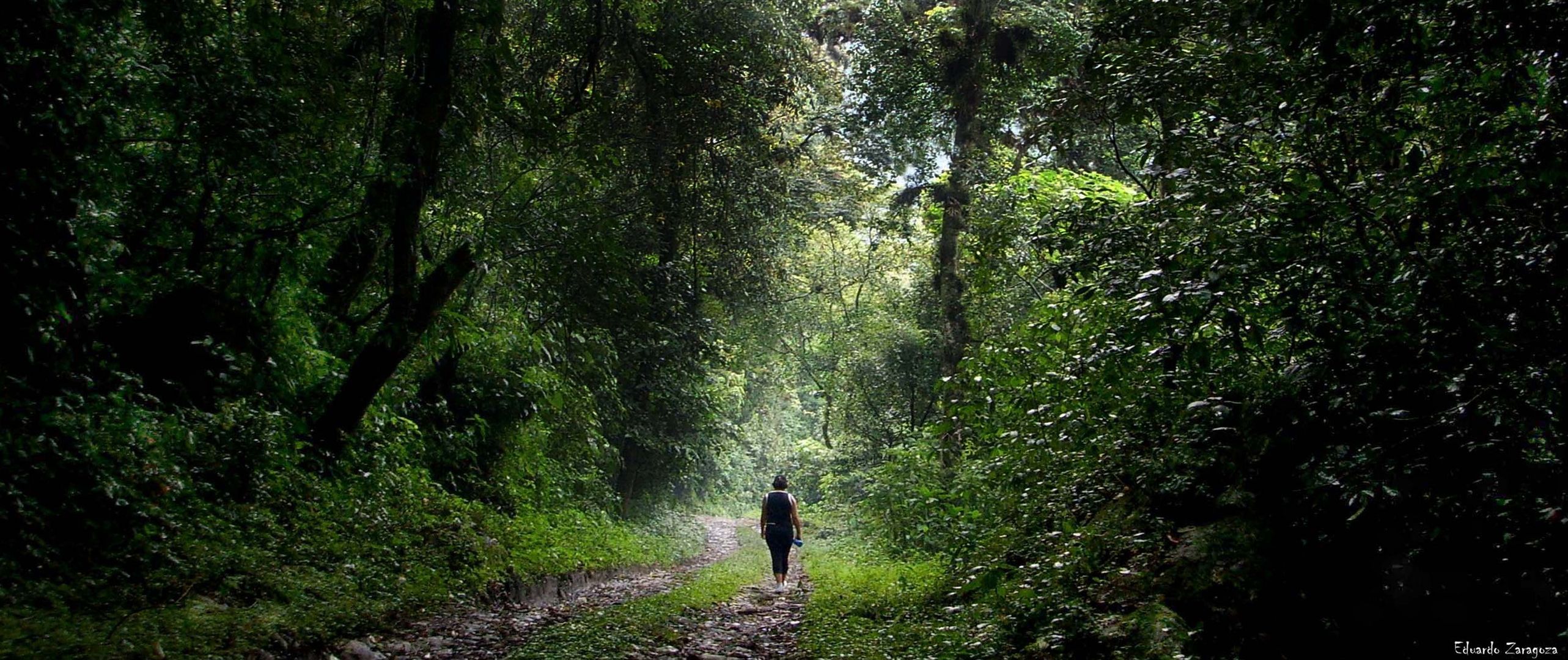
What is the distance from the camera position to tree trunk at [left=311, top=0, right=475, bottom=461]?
332 inches

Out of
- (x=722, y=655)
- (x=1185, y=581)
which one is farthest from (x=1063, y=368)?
(x=722, y=655)

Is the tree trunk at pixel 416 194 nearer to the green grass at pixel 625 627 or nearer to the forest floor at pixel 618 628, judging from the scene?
the forest floor at pixel 618 628

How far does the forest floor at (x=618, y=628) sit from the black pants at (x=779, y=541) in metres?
0.52

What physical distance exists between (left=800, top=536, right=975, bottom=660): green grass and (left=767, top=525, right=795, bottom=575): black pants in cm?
71

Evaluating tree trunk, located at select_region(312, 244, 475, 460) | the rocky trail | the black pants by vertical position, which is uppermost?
tree trunk, located at select_region(312, 244, 475, 460)

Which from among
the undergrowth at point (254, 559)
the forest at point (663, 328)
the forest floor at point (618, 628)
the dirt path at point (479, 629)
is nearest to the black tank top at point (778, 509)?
the forest floor at point (618, 628)

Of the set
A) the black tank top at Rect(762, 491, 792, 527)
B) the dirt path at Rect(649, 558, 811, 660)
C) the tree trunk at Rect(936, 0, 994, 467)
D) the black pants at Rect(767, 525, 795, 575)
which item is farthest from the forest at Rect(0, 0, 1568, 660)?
the tree trunk at Rect(936, 0, 994, 467)

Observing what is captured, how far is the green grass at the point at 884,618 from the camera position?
6922 millimetres

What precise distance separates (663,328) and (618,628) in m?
8.35

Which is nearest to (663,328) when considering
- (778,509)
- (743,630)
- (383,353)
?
(778,509)

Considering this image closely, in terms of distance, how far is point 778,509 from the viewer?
43.0 feet
